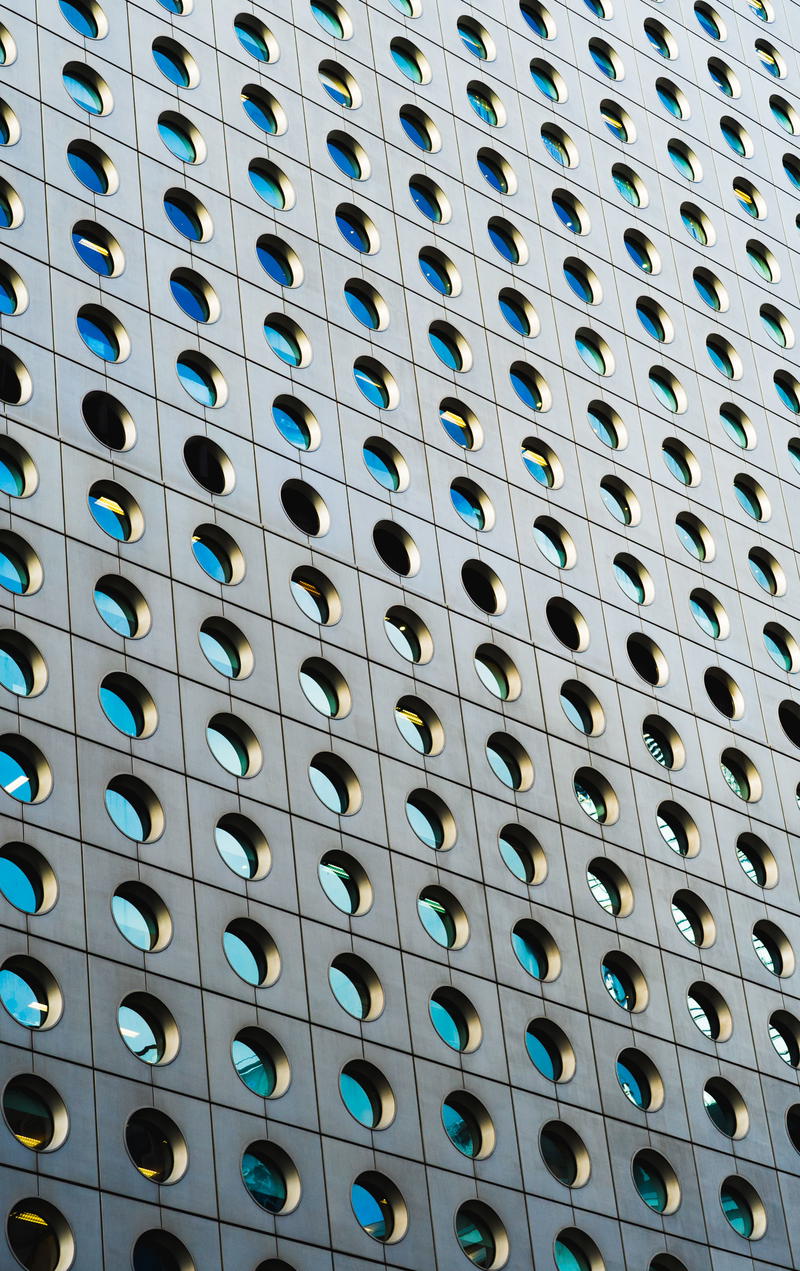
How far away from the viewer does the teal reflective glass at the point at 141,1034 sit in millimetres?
25906

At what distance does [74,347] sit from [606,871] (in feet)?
37.0

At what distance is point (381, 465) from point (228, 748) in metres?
6.77

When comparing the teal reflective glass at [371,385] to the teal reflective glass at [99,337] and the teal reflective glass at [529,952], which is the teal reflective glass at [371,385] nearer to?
the teal reflective glass at [99,337]

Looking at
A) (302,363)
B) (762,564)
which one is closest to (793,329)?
(762,564)

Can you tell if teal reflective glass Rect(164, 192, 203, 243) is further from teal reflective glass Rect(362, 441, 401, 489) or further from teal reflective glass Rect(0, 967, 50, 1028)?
teal reflective glass Rect(0, 967, 50, 1028)

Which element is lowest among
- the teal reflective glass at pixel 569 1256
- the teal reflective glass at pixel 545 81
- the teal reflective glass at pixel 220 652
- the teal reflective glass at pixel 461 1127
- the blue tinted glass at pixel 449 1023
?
the teal reflective glass at pixel 569 1256

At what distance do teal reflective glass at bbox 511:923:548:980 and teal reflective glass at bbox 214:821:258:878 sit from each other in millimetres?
4599

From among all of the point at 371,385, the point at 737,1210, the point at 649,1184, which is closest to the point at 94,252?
the point at 371,385

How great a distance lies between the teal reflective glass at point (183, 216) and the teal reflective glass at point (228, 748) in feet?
27.0

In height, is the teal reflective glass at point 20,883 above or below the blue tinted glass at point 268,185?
below

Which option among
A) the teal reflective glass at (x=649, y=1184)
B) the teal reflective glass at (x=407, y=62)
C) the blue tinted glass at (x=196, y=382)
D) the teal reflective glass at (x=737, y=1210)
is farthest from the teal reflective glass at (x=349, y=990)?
the teal reflective glass at (x=407, y=62)

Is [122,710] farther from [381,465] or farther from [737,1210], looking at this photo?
[737,1210]

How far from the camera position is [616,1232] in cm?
3019

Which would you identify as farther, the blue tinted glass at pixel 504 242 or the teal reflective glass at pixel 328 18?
the blue tinted glass at pixel 504 242
